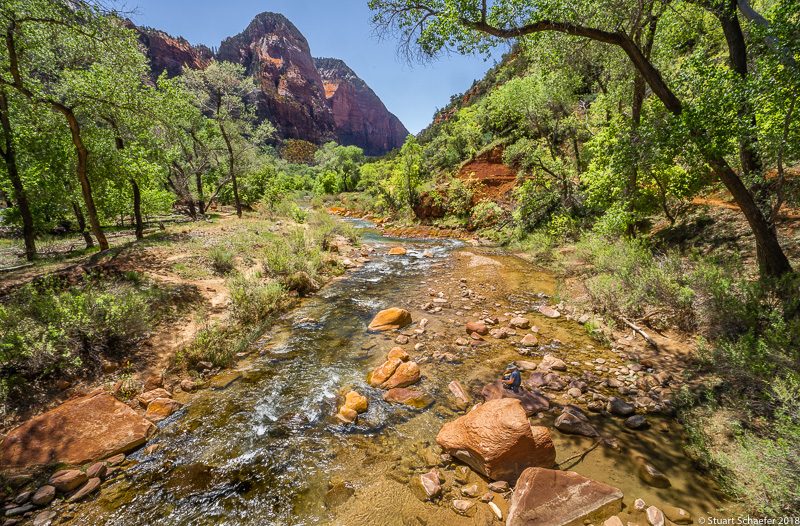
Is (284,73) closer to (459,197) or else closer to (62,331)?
(459,197)

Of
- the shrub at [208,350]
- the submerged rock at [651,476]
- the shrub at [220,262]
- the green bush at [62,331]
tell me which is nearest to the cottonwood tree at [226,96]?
the shrub at [220,262]

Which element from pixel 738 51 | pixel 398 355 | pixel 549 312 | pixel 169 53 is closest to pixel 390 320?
pixel 398 355

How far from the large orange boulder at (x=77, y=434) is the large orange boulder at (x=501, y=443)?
453 centimetres

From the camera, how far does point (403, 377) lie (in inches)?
225

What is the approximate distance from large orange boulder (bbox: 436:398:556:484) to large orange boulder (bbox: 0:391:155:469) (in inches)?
178

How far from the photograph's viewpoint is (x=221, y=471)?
3992 mm

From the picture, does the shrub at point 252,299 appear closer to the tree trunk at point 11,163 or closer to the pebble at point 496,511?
the pebble at point 496,511

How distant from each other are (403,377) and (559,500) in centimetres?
297

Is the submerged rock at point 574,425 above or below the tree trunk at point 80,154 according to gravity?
below

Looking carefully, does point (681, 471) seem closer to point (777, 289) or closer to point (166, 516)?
point (777, 289)

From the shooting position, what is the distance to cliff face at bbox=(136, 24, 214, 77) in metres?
106

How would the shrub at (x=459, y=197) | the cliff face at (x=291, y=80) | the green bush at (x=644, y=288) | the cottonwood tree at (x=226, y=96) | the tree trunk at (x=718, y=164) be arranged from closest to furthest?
the tree trunk at (x=718, y=164) → the green bush at (x=644, y=288) → the cottonwood tree at (x=226, y=96) → the shrub at (x=459, y=197) → the cliff face at (x=291, y=80)

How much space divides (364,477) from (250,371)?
3.61 meters

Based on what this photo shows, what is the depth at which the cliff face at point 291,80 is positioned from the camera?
11794cm
